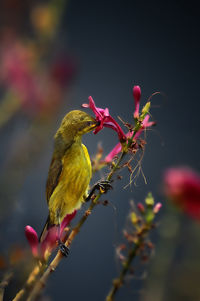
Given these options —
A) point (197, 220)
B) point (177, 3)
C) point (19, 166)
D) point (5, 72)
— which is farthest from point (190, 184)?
point (177, 3)

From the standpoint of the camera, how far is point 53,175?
0.52m

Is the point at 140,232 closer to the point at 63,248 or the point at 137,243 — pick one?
the point at 137,243

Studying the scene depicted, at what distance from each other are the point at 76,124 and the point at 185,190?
0.88 ft

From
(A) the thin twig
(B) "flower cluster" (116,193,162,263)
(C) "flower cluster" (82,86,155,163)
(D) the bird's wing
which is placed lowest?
(A) the thin twig

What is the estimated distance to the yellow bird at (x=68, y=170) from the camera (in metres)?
0.47

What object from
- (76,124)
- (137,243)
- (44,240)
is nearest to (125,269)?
(137,243)

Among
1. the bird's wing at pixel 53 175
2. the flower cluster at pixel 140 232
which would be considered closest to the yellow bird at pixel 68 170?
the bird's wing at pixel 53 175

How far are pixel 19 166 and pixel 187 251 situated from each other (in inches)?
13.2

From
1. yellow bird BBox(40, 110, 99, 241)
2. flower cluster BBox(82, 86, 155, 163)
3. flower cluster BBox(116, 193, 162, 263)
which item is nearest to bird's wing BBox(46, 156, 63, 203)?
yellow bird BBox(40, 110, 99, 241)

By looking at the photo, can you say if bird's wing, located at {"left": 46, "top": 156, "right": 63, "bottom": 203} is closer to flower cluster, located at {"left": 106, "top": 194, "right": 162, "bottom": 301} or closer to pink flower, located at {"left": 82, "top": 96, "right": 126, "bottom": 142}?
pink flower, located at {"left": 82, "top": 96, "right": 126, "bottom": 142}

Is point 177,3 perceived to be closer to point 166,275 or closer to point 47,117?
point 47,117

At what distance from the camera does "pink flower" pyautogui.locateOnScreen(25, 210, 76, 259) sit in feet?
1.19

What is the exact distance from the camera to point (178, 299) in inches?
9.3

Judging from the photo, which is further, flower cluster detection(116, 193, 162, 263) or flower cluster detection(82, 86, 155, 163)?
flower cluster detection(82, 86, 155, 163)
